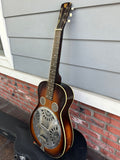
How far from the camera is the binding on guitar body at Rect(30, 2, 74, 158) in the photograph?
0.89 meters

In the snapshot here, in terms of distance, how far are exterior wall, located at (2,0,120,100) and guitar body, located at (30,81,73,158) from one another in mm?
247

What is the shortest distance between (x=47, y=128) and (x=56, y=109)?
0.69 ft

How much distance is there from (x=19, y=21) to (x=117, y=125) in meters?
1.39

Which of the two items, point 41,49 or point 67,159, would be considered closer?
point 67,159

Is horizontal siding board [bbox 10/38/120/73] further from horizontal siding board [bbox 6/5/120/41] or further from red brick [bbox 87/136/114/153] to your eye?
red brick [bbox 87/136/114/153]

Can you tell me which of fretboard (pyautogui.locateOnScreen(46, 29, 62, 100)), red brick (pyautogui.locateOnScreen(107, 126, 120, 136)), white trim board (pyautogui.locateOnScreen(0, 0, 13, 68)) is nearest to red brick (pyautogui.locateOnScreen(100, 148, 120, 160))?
red brick (pyautogui.locateOnScreen(107, 126, 120, 136))

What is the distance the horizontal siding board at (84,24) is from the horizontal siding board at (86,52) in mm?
50

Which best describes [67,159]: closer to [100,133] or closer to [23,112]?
[100,133]

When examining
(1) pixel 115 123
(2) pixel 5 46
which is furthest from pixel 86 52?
(2) pixel 5 46

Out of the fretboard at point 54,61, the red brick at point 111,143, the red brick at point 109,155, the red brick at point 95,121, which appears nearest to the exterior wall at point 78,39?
the fretboard at point 54,61

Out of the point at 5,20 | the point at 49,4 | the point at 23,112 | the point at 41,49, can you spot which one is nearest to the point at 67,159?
the point at 41,49

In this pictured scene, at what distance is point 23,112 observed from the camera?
6.35ft

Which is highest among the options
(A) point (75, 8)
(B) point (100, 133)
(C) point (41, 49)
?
(A) point (75, 8)

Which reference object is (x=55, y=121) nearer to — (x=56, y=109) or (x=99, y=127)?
(x=56, y=109)
